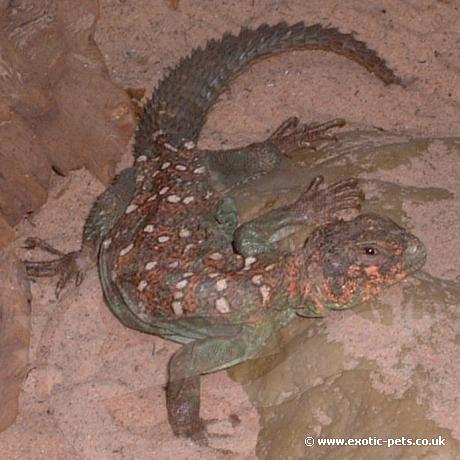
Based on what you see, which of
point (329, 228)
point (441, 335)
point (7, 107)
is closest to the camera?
point (441, 335)

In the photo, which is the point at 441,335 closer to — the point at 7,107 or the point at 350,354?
the point at 350,354

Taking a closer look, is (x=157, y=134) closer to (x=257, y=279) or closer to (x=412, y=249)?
(x=257, y=279)

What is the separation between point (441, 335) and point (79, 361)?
6.67 feet

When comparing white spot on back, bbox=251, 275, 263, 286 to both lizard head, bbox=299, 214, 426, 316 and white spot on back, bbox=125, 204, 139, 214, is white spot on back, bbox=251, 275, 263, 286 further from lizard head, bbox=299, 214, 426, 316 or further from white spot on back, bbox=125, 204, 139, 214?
white spot on back, bbox=125, 204, 139, 214

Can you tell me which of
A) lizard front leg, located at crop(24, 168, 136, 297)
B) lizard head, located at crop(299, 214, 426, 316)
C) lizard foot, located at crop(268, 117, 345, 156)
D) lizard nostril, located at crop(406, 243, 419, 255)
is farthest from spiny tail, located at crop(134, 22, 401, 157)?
lizard nostril, located at crop(406, 243, 419, 255)

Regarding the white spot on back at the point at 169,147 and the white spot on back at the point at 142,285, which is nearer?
the white spot on back at the point at 142,285

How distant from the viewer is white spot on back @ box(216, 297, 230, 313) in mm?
4168

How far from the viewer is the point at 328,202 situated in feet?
14.1

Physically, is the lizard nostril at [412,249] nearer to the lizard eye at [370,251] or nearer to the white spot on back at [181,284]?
the lizard eye at [370,251]

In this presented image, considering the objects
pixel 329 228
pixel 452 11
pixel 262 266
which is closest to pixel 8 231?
pixel 262 266

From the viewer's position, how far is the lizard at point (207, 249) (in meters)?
3.94

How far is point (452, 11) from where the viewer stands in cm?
607

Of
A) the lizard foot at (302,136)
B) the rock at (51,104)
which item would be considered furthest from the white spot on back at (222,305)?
the rock at (51,104)

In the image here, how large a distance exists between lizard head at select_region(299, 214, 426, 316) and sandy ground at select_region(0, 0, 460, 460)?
303 millimetres
